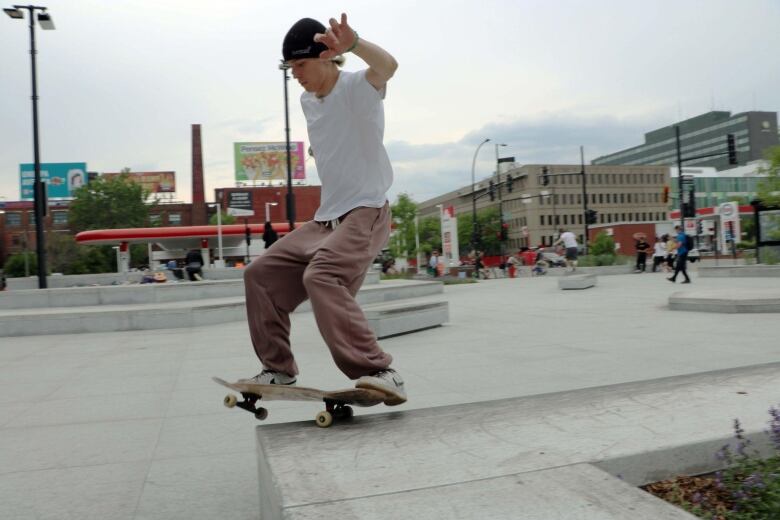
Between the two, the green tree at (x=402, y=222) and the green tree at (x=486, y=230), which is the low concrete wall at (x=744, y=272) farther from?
the green tree at (x=486, y=230)

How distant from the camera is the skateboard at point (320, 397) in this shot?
9.00ft

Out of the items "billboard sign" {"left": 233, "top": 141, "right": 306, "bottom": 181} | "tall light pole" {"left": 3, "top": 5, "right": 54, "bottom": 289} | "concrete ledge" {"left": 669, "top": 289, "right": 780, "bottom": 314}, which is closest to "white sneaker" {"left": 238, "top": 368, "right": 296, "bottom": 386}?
"concrete ledge" {"left": 669, "top": 289, "right": 780, "bottom": 314}

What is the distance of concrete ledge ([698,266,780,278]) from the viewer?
19719 mm

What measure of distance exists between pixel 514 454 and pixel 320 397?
94 cm

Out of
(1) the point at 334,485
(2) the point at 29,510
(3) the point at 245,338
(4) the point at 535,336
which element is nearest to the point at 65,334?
(3) the point at 245,338

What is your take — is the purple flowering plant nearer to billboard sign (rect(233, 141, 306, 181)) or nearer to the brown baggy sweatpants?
the brown baggy sweatpants

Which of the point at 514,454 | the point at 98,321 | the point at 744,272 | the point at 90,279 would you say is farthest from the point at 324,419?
the point at 90,279

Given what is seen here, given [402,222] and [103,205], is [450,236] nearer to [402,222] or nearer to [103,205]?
[402,222]

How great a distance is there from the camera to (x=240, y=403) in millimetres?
3012

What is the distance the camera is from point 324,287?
2895 millimetres

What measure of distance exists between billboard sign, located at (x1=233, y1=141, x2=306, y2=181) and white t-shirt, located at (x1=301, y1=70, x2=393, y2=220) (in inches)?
3660

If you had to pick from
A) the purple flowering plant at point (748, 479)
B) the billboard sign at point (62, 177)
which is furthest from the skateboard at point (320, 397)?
the billboard sign at point (62, 177)

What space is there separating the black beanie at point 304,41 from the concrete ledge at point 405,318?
6.26 meters

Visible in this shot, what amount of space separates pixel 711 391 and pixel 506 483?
1.66m
